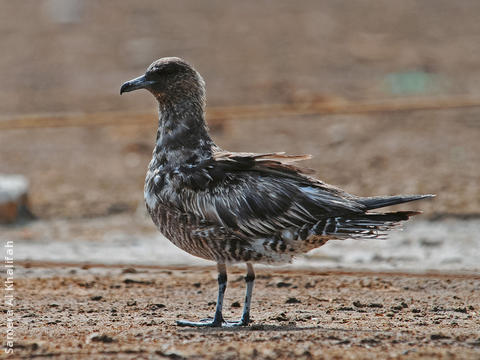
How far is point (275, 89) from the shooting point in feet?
57.8

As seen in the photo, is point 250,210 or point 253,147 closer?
point 250,210

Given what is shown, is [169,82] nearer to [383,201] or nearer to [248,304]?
[248,304]

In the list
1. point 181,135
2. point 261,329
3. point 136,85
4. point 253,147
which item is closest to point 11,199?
point 253,147

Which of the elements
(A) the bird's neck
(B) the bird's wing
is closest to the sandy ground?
(B) the bird's wing

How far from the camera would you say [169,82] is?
7516 mm

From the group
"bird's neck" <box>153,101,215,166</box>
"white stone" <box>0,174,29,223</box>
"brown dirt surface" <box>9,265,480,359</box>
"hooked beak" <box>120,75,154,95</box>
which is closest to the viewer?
"brown dirt surface" <box>9,265,480,359</box>

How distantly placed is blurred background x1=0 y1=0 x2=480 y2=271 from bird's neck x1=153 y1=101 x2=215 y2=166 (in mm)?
2643

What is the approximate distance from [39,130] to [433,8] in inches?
436

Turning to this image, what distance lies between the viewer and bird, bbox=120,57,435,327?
664 cm

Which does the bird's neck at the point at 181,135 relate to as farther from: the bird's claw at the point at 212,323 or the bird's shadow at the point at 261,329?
the bird's shadow at the point at 261,329

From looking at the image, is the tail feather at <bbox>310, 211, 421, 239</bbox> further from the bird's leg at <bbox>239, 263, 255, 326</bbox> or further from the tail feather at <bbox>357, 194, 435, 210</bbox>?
the bird's leg at <bbox>239, 263, 255, 326</bbox>

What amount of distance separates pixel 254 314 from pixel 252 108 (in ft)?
20.8

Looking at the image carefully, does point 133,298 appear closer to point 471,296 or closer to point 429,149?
point 471,296

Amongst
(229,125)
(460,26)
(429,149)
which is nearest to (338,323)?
(429,149)
